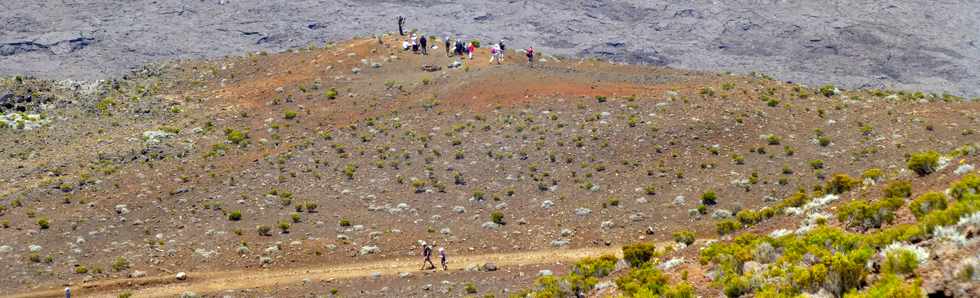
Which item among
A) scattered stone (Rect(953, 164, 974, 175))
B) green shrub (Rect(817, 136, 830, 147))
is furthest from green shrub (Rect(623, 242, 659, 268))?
green shrub (Rect(817, 136, 830, 147))

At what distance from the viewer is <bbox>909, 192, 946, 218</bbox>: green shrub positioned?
20.5 metres

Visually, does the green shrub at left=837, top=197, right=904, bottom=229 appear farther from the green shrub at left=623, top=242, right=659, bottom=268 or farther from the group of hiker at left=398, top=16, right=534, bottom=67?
the group of hiker at left=398, top=16, right=534, bottom=67

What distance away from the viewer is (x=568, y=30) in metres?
80.4

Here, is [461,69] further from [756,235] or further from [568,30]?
[756,235]

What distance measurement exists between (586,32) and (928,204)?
198ft

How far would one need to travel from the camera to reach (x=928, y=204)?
20875 mm

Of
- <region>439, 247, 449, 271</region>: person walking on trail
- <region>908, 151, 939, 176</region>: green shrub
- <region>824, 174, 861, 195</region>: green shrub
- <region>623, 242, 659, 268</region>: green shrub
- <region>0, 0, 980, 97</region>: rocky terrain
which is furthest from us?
<region>0, 0, 980, 97</region>: rocky terrain

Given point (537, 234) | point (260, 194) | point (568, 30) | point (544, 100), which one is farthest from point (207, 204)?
point (568, 30)

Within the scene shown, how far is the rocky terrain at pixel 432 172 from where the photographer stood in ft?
112

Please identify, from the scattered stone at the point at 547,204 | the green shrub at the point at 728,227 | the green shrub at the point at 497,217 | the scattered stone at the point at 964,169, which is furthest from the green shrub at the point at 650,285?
the scattered stone at the point at 547,204

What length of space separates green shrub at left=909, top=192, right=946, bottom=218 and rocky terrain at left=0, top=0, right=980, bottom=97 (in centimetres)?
5073

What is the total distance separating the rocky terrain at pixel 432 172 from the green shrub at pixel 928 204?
210 mm

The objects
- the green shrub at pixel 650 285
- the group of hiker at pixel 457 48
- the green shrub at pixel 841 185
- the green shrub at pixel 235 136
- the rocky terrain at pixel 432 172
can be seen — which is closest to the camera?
the green shrub at pixel 650 285

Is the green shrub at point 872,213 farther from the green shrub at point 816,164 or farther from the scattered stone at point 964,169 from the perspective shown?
the green shrub at point 816,164
